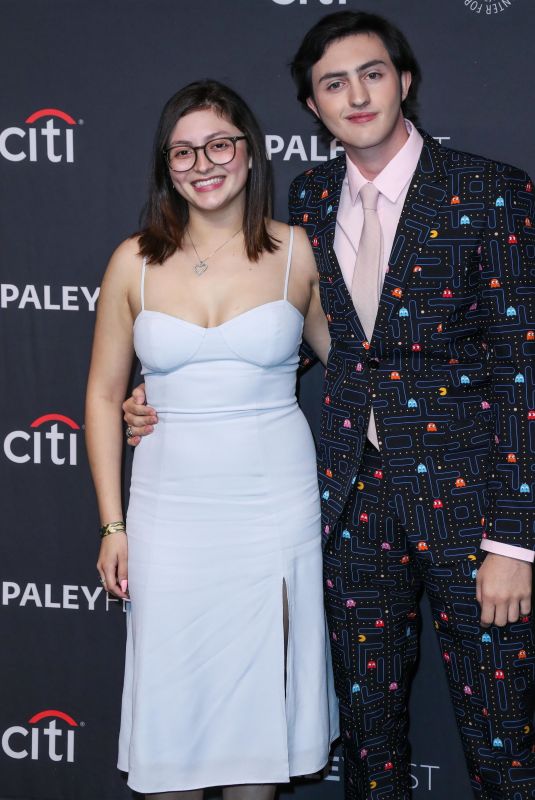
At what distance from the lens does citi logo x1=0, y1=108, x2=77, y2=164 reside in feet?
8.68

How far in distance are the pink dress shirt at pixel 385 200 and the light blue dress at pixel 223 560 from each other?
0.17m

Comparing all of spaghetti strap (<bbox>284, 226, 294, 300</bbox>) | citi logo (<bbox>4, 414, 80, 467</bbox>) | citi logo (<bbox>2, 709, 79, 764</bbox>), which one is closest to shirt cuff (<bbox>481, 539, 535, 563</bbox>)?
spaghetti strap (<bbox>284, 226, 294, 300</bbox>)

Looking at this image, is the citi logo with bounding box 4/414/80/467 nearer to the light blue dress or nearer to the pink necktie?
the light blue dress

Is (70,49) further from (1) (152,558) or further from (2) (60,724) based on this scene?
(2) (60,724)

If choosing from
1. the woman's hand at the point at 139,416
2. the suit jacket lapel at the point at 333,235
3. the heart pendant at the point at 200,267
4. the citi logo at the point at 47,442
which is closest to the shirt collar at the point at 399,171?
the suit jacket lapel at the point at 333,235

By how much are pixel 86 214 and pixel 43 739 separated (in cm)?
156

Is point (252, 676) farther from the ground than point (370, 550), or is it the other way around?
point (370, 550)

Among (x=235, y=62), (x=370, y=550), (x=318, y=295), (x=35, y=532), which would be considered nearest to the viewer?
(x=370, y=550)

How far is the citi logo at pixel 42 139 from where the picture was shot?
2.64 m

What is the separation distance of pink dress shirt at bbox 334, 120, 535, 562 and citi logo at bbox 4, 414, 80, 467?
1.05 metres

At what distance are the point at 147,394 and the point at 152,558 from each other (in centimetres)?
38

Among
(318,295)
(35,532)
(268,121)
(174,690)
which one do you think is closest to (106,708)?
(35,532)

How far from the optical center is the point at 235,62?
8.37 feet

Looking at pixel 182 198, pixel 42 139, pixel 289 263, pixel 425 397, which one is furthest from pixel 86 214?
pixel 425 397
